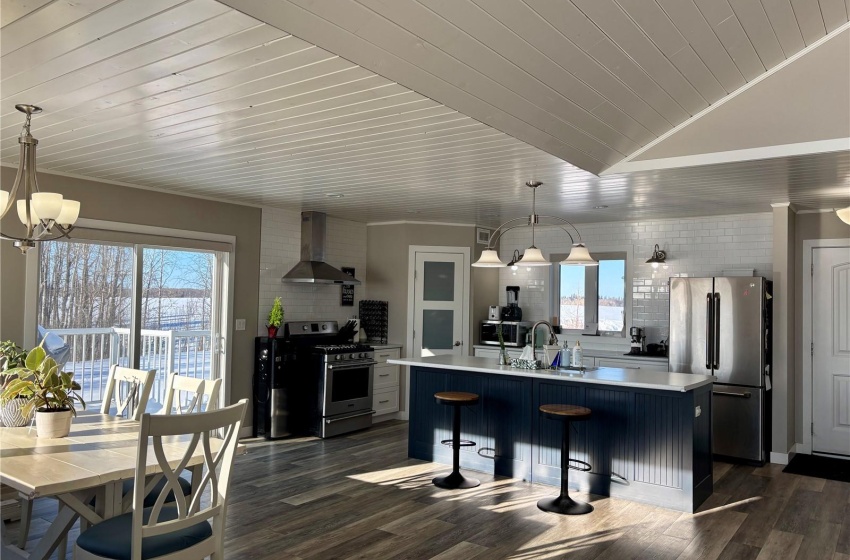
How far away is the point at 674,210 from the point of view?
21.1ft

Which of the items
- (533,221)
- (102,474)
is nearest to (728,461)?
(533,221)

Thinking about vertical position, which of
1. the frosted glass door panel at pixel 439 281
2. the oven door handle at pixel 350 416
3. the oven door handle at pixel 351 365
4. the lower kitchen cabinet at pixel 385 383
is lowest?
the oven door handle at pixel 350 416

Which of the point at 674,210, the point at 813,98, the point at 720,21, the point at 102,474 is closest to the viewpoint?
the point at 102,474

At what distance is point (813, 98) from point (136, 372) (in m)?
4.49

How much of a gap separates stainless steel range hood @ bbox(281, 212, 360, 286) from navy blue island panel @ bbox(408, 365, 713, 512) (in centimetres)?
183

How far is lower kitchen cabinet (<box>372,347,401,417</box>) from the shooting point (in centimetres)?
740

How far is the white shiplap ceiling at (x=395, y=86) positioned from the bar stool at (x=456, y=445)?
179 cm

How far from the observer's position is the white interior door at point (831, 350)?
A: 608cm

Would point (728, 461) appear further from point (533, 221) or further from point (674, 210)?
point (533, 221)

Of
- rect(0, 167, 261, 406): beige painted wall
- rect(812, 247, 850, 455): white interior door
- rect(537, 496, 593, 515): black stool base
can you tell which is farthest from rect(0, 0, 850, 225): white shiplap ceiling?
rect(537, 496, 593, 515): black stool base

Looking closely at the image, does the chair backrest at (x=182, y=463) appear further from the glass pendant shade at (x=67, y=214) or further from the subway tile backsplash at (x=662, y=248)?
the subway tile backsplash at (x=662, y=248)

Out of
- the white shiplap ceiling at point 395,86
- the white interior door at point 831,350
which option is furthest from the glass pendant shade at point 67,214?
the white interior door at point 831,350

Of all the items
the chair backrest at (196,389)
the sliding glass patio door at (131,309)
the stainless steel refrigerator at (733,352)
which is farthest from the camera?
the stainless steel refrigerator at (733,352)

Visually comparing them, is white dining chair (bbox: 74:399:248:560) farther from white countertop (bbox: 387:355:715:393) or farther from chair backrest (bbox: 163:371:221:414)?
white countertop (bbox: 387:355:715:393)
